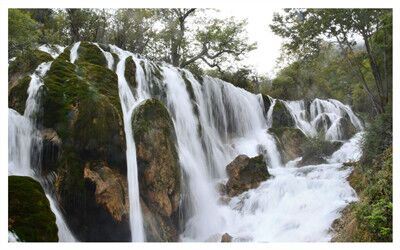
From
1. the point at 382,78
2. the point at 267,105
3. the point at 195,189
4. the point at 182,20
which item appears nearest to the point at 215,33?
the point at 182,20

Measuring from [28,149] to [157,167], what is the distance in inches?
92.5

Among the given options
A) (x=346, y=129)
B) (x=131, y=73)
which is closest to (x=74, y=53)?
(x=131, y=73)

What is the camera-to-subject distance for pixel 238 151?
38.9 feet

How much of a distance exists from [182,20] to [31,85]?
29.4ft

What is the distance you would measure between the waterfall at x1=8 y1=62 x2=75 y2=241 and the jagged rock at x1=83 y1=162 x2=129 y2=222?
684 mm

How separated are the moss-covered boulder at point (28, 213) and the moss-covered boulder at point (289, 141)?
339 inches

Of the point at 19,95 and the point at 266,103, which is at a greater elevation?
the point at 266,103

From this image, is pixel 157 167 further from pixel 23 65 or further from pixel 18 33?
pixel 18 33

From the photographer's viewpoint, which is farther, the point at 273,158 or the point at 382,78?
the point at 273,158

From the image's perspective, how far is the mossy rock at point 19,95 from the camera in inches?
282

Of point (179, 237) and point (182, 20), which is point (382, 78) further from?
point (182, 20)

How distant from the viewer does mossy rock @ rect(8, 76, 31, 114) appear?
23.5 feet

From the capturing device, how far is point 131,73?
33.0ft

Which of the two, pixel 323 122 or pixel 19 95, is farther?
pixel 323 122
